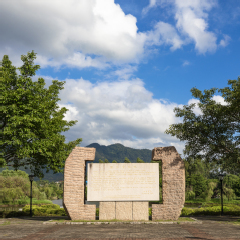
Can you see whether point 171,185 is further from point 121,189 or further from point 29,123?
point 29,123

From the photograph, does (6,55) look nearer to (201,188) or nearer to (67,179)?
(67,179)

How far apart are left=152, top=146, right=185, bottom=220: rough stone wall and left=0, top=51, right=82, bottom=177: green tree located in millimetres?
7794

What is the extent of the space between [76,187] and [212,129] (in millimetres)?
10403

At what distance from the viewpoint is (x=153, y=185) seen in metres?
16.2

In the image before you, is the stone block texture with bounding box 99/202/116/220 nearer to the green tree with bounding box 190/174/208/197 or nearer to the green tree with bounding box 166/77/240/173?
the green tree with bounding box 166/77/240/173

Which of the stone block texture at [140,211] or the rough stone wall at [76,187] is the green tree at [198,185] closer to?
the stone block texture at [140,211]

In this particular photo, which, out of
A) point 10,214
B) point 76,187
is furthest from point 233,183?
point 10,214

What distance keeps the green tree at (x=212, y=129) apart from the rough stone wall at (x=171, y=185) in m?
2.65

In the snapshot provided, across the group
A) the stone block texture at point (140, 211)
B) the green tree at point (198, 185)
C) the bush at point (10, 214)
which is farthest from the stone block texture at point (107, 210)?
the green tree at point (198, 185)

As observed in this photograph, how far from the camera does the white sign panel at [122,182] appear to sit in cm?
1603

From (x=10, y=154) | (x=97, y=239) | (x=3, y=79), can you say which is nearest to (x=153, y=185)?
(x=97, y=239)

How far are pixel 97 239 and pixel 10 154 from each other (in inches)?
461

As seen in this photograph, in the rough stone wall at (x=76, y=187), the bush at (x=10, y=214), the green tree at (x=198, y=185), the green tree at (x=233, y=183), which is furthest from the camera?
the green tree at (x=198, y=185)

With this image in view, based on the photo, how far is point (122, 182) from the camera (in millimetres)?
16156
